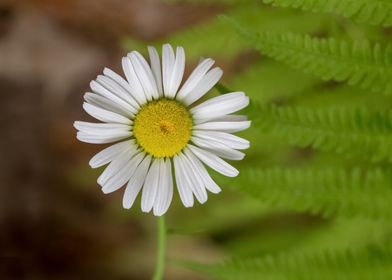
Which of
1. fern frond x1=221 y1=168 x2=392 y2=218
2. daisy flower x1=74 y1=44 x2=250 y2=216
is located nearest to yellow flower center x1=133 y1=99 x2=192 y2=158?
daisy flower x1=74 y1=44 x2=250 y2=216

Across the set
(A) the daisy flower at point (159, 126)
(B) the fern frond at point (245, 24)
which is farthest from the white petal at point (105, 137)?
(B) the fern frond at point (245, 24)

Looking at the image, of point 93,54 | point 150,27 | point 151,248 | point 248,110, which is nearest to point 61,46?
point 93,54

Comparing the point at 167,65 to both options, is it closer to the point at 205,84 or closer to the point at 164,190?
the point at 205,84

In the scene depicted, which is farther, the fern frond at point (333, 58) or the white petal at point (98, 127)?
the fern frond at point (333, 58)

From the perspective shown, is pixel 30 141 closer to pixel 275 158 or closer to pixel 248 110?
pixel 275 158

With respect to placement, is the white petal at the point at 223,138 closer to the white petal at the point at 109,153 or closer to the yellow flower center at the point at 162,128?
the yellow flower center at the point at 162,128

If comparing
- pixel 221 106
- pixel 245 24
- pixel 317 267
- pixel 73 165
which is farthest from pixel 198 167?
pixel 73 165

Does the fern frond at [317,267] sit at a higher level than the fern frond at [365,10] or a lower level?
lower

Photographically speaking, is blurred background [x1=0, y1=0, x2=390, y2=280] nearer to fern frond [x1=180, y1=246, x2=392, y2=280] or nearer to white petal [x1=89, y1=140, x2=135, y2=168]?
fern frond [x1=180, y1=246, x2=392, y2=280]
